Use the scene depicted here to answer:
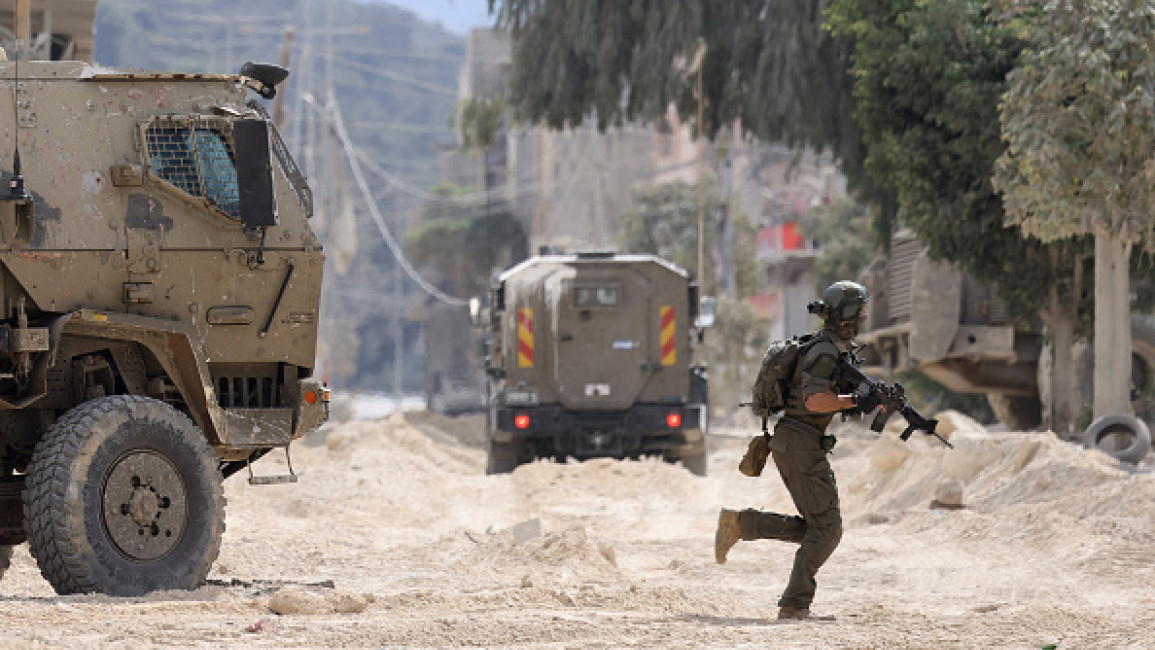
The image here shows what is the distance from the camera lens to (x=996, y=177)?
19.2 metres

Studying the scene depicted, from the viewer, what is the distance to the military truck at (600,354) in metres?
21.0

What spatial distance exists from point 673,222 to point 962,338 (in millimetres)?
30043

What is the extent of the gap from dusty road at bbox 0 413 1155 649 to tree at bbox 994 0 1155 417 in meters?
2.42

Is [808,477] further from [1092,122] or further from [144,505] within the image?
[1092,122]

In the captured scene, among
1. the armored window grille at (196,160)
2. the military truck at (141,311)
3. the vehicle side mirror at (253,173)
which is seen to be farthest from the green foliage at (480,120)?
the vehicle side mirror at (253,173)

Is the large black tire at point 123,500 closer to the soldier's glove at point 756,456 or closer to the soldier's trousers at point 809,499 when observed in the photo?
the soldier's glove at point 756,456

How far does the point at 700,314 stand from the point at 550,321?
170 centimetres

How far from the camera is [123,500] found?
30.7 feet

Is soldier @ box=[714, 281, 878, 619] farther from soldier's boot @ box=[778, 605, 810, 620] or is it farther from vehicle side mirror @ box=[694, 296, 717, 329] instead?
vehicle side mirror @ box=[694, 296, 717, 329]

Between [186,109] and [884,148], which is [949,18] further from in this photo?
[186,109]

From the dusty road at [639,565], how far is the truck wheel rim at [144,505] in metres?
0.37

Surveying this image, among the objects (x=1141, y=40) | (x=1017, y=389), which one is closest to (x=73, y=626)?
(x=1141, y=40)

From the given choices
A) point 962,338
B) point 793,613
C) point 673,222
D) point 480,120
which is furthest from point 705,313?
point 673,222

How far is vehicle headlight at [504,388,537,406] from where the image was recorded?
2105 centimetres
